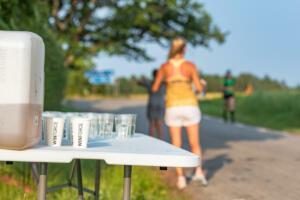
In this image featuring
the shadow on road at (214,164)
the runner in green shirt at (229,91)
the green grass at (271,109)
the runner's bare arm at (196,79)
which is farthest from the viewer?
the green grass at (271,109)

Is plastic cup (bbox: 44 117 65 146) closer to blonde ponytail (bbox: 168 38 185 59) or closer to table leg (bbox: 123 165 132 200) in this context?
table leg (bbox: 123 165 132 200)

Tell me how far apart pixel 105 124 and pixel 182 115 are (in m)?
2.36

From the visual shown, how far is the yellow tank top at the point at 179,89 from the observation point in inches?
198

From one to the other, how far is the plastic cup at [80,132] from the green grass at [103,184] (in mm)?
2176

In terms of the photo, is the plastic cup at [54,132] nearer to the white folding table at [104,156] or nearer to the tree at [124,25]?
the white folding table at [104,156]

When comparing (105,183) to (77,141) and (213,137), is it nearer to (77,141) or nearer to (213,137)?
Answer: (77,141)

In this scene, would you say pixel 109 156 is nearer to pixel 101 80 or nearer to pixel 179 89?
pixel 179 89

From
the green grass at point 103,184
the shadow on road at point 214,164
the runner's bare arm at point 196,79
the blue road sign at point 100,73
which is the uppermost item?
the blue road sign at point 100,73

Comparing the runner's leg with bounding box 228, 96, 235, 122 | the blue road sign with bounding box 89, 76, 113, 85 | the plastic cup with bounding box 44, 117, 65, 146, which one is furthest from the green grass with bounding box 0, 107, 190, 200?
the blue road sign with bounding box 89, 76, 113, 85

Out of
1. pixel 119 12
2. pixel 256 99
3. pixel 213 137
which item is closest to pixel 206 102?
pixel 256 99

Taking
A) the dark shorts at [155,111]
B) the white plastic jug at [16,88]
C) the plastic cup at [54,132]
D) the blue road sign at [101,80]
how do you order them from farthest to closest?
the blue road sign at [101,80] < the dark shorts at [155,111] < the plastic cup at [54,132] < the white plastic jug at [16,88]

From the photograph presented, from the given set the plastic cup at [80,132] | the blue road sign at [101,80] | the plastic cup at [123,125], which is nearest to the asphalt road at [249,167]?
the plastic cup at [123,125]

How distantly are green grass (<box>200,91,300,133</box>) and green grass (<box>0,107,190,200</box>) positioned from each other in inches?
482

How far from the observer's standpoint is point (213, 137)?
11.9 m
